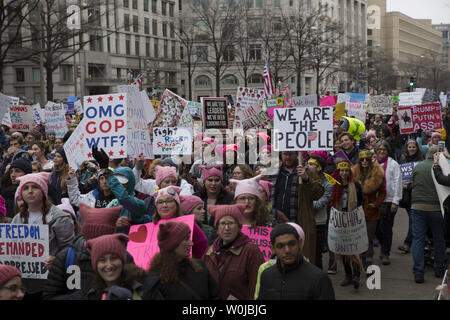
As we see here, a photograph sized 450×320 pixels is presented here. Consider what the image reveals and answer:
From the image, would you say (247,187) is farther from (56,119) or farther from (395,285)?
(56,119)

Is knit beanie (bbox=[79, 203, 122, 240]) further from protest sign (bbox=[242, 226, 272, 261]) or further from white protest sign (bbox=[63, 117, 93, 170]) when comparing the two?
white protest sign (bbox=[63, 117, 93, 170])

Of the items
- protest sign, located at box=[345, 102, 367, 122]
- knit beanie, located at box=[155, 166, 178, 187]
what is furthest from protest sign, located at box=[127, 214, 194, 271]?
protest sign, located at box=[345, 102, 367, 122]

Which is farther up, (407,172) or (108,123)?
(108,123)

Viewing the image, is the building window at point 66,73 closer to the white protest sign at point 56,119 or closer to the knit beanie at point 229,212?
the white protest sign at point 56,119

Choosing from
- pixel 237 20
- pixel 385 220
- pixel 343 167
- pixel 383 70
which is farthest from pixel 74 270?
pixel 383 70

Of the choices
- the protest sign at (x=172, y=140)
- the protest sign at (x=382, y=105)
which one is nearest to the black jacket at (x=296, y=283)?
the protest sign at (x=172, y=140)

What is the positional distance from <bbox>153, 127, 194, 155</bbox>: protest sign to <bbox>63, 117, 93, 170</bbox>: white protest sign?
11.4 feet

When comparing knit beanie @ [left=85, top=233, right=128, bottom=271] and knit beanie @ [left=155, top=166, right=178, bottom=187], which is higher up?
knit beanie @ [left=155, top=166, right=178, bottom=187]

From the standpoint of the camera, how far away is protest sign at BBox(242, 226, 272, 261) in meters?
5.36

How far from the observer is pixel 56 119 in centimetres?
1548

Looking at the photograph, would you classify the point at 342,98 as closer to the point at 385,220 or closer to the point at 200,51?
the point at 385,220

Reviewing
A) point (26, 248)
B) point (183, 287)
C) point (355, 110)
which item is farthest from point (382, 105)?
point (183, 287)

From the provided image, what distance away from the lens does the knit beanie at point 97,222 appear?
14.5ft

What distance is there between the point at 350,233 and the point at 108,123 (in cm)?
336
